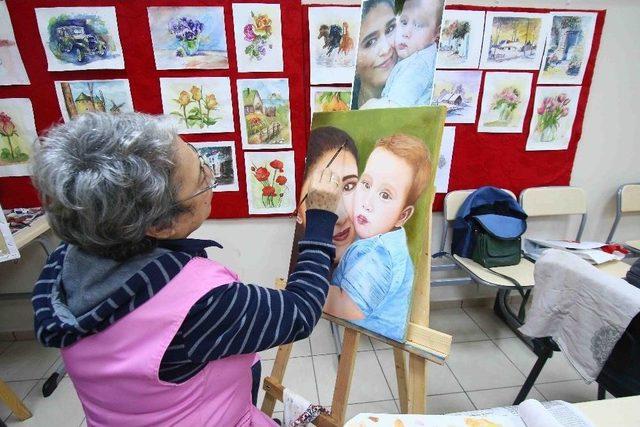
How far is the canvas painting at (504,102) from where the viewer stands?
185 cm

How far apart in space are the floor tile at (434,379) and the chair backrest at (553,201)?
1100 millimetres

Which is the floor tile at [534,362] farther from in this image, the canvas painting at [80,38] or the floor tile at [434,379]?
the canvas painting at [80,38]

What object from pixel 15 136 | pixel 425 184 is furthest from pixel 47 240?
pixel 425 184

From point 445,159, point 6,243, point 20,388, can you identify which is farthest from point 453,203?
point 20,388

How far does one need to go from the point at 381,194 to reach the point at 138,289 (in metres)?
0.69

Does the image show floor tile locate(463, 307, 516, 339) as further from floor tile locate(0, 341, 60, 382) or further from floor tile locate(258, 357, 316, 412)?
floor tile locate(0, 341, 60, 382)

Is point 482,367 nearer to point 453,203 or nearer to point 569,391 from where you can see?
point 569,391

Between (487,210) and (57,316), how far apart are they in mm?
2032

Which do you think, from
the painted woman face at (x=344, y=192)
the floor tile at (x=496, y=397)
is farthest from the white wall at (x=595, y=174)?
the painted woman face at (x=344, y=192)

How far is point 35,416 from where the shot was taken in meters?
1.59

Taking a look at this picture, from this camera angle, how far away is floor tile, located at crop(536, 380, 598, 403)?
1.67 metres

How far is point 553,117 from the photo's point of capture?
6.34 ft

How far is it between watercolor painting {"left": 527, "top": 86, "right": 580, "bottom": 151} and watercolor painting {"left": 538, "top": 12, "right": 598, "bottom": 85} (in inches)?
2.3

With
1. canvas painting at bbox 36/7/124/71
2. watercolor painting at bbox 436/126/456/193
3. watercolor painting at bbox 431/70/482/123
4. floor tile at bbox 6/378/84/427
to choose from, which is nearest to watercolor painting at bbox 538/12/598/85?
watercolor painting at bbox 431/70/482/123
